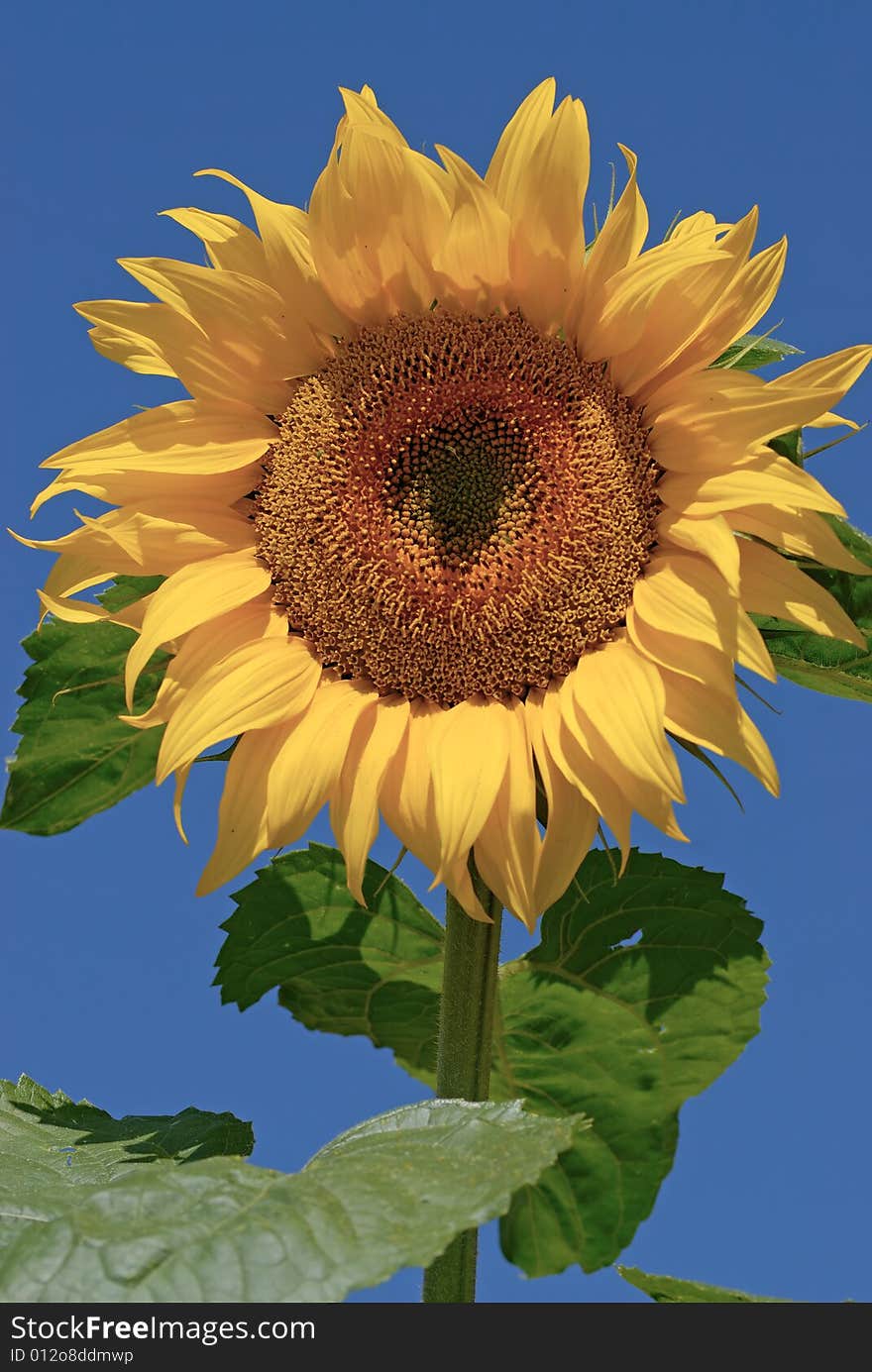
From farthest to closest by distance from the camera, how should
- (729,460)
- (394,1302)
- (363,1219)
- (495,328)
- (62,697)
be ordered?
(62,697), (495,328), (729,460), (394,1302), (363,1219)

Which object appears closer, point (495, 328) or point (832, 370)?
point (832, 370)

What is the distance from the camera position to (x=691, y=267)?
3213mm

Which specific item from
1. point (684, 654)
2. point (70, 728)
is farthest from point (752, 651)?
point (70, 728)

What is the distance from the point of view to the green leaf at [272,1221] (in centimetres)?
237

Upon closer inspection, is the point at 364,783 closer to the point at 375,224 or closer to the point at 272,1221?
the point at 272,1221

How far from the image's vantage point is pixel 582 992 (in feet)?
12.9

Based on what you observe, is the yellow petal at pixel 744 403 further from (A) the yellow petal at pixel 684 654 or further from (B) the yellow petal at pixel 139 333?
(B) the yellow petal at pixel 139 333

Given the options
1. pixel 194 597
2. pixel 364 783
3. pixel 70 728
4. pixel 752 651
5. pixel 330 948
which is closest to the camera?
pixel 752 651

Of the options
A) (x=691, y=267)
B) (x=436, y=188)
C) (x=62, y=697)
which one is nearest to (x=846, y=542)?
(x=691, y=267)

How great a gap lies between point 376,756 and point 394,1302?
41.8 inches

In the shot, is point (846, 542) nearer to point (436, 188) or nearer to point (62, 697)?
point (436, 188)

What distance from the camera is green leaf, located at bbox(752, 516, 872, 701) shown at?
3508 millimetres

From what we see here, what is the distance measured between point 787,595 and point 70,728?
5.63ft

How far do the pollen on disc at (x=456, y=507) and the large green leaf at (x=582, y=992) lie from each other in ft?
2.23
